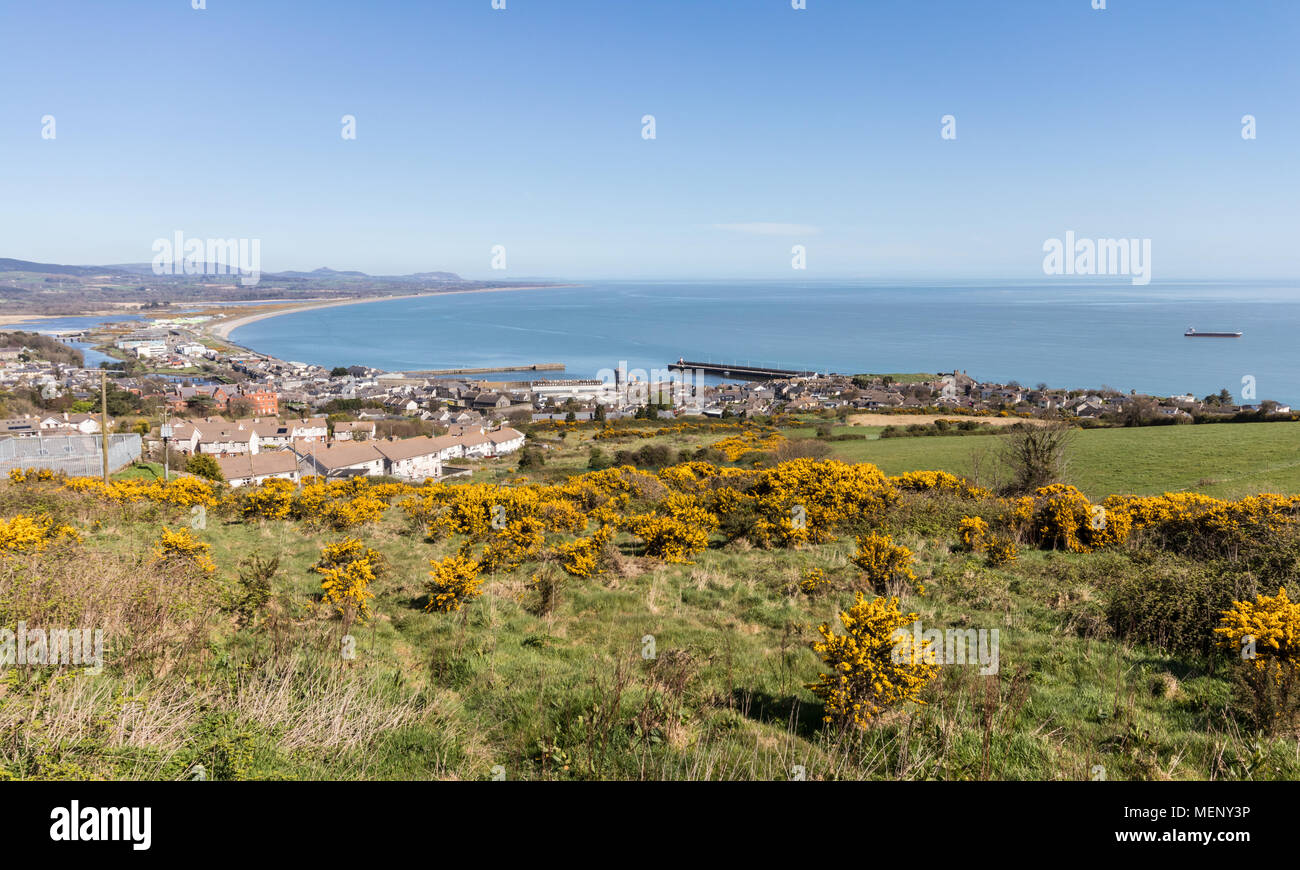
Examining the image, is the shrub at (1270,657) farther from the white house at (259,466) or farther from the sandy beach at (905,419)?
the sandy beach at (905,419)

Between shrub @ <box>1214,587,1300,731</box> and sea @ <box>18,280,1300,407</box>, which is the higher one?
sea @ <box>18,280,1300,407</box>

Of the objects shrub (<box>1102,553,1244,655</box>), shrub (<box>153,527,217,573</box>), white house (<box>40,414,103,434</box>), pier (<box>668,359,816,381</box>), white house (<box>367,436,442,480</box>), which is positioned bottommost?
white house (<box>367,436,442,480</box>)

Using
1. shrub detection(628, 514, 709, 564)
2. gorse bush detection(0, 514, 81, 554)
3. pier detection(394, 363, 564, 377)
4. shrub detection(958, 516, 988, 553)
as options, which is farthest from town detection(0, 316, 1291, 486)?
shrub detection(628, 514, 709, 564)

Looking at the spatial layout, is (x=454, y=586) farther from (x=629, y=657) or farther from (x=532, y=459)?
(x=532, y=459)

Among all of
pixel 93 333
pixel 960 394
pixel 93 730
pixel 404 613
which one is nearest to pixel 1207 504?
pixel 404 613

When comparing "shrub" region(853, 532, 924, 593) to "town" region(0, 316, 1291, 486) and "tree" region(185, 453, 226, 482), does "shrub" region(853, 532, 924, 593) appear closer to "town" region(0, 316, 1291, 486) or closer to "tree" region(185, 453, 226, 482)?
"town" region(0, 316, 1291, 486)

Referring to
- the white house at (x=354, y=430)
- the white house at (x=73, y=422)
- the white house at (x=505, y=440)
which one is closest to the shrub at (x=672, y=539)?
the white house at (x=505, y=440)

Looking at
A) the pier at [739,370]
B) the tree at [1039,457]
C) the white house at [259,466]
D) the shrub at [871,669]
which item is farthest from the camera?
the pier at [739,370]
